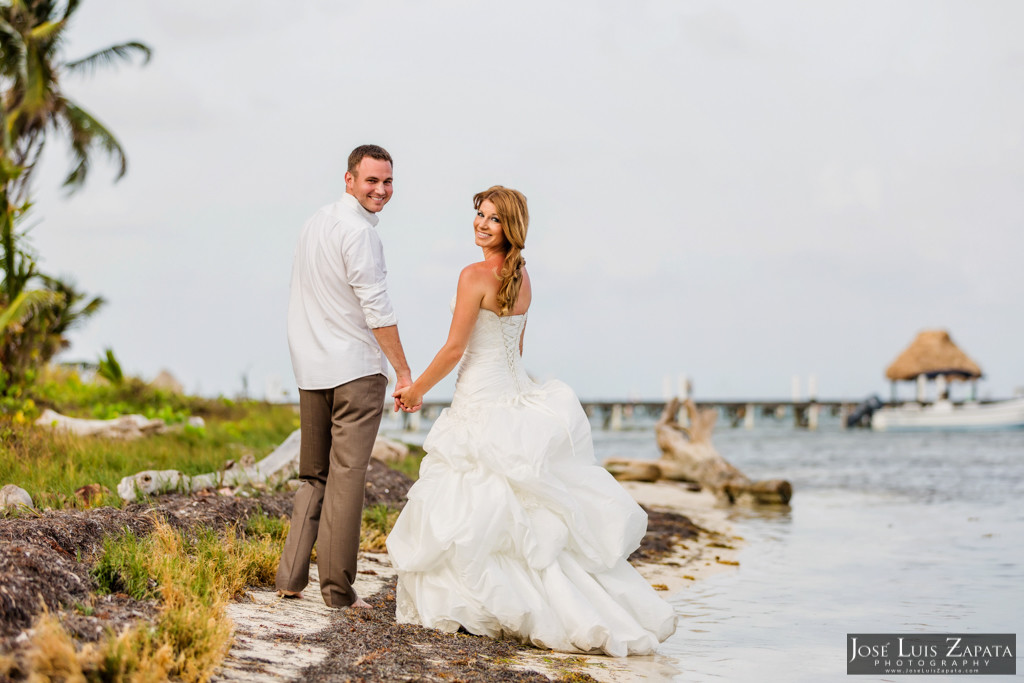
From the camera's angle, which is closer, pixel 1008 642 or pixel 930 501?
pixel 1008 642

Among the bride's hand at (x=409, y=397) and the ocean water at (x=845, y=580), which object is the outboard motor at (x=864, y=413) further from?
the bride's hand at (x=409, y=397)

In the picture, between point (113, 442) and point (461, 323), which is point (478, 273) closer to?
point (461, 323)

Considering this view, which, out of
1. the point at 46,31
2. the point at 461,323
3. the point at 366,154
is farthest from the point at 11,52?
the point at 461,323

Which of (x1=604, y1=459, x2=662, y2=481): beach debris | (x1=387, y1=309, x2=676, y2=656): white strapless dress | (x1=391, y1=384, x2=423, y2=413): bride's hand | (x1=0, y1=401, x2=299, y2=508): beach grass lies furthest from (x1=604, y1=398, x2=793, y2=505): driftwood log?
(x1=391, y1=384, x2=423, y2=413): bride's hand

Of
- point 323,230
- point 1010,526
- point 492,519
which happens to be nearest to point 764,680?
point 492,519

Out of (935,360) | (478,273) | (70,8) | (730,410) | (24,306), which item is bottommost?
(730,410)

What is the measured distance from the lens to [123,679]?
2.86 meters

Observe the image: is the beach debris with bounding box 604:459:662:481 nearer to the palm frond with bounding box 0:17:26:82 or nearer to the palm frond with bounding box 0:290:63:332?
the palm frond with bounding box 0:290:63:332

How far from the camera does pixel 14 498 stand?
203 inches

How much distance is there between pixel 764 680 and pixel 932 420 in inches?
1674

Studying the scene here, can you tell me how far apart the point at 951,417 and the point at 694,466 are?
33.8 meters

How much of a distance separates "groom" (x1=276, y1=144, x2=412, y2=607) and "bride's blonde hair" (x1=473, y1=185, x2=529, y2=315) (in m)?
0.58

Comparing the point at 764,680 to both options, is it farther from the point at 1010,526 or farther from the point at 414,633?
the point at 1010,526

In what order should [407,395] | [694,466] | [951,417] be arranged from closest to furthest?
[407,395], [694,466], [951,417]
